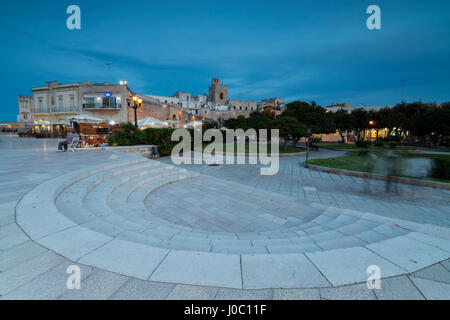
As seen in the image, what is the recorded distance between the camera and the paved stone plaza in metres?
1.50

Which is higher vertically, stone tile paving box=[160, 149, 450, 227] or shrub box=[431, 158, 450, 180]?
shrub box=[431, 158, 450, 180]

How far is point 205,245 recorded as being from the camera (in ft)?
8.36

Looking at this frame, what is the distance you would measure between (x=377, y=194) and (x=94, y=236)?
25.4 ft

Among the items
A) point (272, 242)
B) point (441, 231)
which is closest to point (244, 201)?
point (272, 242)

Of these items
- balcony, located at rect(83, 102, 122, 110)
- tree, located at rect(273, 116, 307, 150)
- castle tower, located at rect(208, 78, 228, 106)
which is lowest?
tree, located at rect(273, 116, 307, 150)

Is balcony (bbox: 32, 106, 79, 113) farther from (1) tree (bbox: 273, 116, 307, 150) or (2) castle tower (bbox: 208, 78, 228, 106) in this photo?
(2) castle tower (bbox: 208, 78, 228, 106)

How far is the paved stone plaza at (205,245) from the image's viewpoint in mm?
1501

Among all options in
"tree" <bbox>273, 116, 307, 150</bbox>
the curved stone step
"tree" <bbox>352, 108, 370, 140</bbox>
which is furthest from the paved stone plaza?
"tree" <bbox>352, 108, 370, 140</bbox>

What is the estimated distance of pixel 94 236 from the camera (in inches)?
87.0

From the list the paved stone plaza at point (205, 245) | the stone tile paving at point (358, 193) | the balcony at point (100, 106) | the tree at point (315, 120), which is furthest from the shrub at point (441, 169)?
the balcony at point (100, 106)

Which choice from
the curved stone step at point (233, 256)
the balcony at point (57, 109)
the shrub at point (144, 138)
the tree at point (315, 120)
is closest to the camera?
the curved stone step at point (233, 256)
